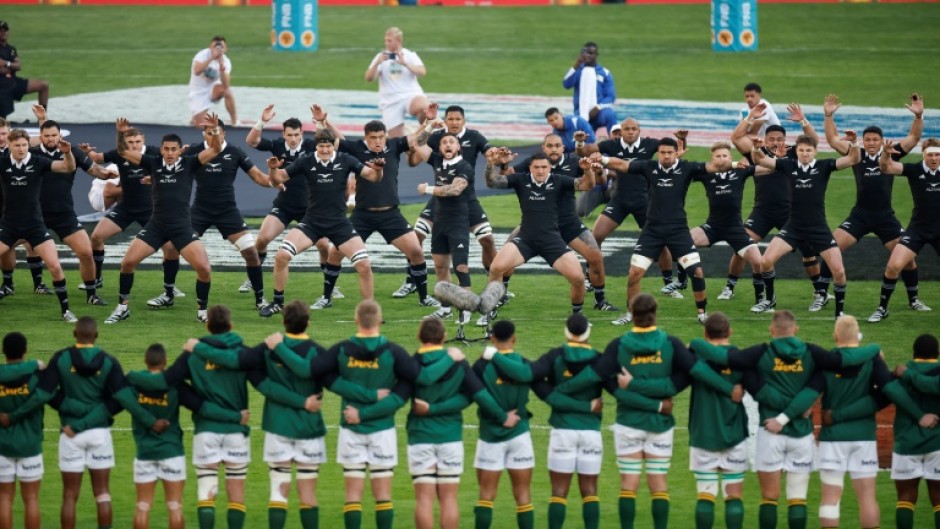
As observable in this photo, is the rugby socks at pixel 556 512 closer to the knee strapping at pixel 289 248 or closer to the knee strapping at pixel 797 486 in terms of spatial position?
the knee strapping at pixel 797 486

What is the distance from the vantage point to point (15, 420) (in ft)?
40.0

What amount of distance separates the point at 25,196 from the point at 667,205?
7.76 meters

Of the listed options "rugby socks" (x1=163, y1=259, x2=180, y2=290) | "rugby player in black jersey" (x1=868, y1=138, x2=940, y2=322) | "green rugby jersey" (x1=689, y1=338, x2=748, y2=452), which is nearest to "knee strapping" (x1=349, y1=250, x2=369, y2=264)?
"rugby socks" (x1=163, y1=259, x2=180, y2=290)

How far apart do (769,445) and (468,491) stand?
293 cm

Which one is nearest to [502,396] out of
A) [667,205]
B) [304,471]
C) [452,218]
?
[304,471]

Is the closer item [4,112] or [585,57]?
[585,57]

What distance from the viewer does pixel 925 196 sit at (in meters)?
19.0

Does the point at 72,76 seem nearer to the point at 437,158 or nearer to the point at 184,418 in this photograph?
the point at 437,158

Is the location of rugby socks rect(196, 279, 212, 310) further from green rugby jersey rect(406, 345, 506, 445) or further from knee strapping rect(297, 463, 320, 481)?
green rugby jersey rect(406, 345, 506, 445)

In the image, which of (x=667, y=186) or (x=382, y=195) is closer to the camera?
(x=667, y=186)

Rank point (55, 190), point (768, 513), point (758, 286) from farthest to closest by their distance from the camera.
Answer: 1. point (758, 286)
2. point (55, 190)
3. point (768, 513)

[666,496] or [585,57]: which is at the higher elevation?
[585,57]

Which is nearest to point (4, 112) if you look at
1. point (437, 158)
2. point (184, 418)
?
point (437, 158)

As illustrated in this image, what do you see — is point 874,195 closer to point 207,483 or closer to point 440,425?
point 440,425
